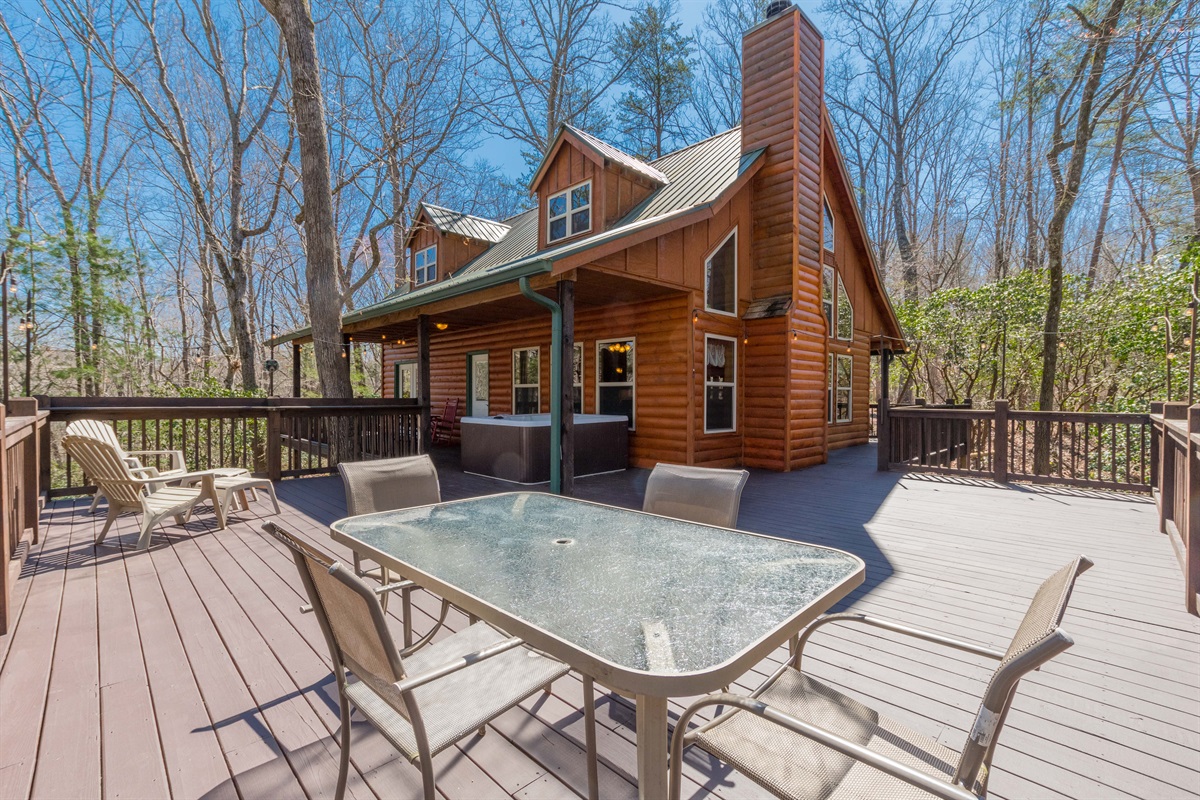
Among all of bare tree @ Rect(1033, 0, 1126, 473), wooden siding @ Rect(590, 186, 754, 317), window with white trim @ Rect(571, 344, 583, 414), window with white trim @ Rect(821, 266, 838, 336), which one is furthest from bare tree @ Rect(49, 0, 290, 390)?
bare tree @ Rect(1033, 0, 1126, 473)

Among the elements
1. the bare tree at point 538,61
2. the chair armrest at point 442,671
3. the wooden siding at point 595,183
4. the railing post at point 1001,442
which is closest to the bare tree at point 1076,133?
the railing post at point 1001,442

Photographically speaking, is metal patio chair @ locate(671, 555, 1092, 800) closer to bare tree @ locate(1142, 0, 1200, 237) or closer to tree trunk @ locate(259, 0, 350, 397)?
tree trunk @ locate(259, 0, 350, 397)

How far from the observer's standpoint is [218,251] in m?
11.4

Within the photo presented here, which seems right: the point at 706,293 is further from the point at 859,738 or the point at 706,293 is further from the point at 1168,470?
the point at 859,738

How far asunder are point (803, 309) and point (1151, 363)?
4.99m

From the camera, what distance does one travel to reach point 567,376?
18.9 feet

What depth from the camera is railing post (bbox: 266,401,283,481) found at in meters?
6.26

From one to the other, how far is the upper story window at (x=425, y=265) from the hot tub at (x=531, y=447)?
5.84 meters

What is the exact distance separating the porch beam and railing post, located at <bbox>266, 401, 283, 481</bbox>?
349cm

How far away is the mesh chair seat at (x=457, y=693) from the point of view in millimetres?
1312

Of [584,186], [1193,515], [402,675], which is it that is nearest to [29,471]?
[402,675]

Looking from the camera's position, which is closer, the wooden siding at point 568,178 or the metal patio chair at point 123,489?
the metal patio chair at point 123,489

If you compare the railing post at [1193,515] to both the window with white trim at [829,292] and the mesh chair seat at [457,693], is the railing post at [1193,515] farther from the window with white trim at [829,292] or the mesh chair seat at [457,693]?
the window with white trim at [829,292]

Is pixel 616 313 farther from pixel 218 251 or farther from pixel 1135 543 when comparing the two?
pixel 218 251
